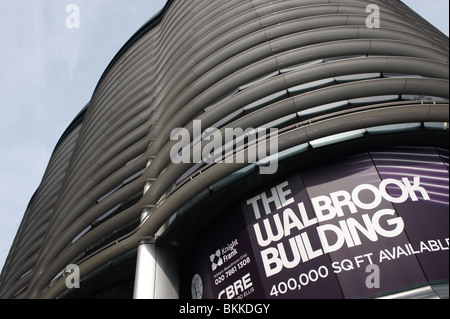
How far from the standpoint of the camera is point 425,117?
1191 centimetres

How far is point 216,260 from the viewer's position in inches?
501

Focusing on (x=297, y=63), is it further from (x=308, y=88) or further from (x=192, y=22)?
(x=192, y=22)

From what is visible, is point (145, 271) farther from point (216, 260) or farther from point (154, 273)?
point (216, 260)

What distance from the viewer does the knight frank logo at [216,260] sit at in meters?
12.6

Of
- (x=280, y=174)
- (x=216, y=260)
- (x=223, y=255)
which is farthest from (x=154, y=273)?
(x=280, y=174)

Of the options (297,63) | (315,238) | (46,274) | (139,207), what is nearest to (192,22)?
(297,63)

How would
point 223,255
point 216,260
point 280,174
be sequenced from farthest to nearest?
point 280,174
point 216,260
point 223,255

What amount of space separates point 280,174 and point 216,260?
361cm

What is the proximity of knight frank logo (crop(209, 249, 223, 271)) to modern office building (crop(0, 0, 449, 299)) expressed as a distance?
6 cm

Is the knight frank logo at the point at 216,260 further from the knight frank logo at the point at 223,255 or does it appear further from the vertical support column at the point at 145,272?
the vertical support column at the point at 145,272

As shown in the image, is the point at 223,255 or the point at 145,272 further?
the point at 145,272

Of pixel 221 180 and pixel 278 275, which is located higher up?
pixel 221 180

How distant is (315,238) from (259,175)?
9.66 feet

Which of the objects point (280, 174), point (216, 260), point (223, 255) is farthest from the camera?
point (280, 174)
